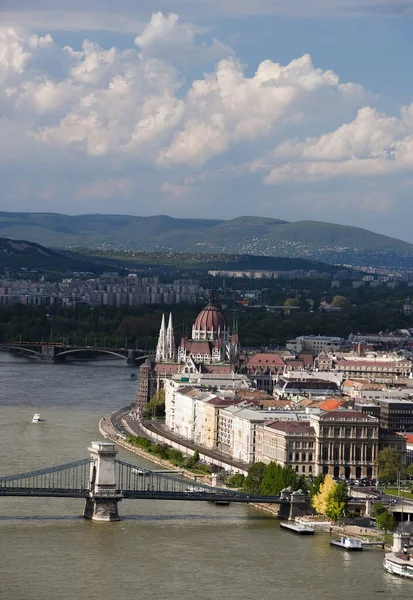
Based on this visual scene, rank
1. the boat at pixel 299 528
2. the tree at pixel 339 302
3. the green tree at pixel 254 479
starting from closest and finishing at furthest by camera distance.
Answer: the boat at pixel 299 528
the green tree at pixel 254 479
the tree at pixel 339 302

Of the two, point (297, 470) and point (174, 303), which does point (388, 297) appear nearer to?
point (174, 303)

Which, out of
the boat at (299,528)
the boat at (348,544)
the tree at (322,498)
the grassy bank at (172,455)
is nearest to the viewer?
the boat at (348,544)

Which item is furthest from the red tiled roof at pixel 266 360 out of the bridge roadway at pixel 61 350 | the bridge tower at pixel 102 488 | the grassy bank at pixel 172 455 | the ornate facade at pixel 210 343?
the bridge tower at pixel 102 488

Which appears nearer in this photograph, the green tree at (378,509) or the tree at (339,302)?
the green tree at (378,509)

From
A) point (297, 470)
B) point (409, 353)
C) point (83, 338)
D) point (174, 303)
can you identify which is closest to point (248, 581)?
point (297, 470)

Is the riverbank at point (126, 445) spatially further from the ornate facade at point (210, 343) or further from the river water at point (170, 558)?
the ornate facade at point (210, 343)

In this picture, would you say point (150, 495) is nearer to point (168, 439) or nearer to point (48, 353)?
point (168, 439)

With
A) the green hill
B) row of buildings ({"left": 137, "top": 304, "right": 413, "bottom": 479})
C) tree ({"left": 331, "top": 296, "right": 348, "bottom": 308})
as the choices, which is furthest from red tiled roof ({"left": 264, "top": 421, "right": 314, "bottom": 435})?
the green hill
